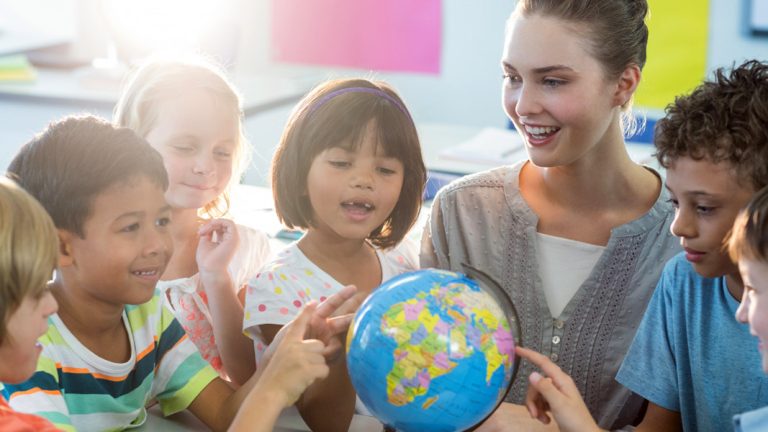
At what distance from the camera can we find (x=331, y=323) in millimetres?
1546

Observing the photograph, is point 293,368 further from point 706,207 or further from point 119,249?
point 706,207

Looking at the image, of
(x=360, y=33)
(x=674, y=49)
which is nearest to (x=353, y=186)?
(x=674, y=49)

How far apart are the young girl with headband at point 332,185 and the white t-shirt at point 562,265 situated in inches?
11.8

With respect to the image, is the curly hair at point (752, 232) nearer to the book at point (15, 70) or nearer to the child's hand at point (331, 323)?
the child's hand at point (331, 323)

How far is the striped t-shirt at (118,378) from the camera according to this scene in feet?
4.72

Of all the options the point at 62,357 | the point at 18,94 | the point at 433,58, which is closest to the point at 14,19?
the point at 18,94

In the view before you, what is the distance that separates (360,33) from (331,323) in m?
3.26

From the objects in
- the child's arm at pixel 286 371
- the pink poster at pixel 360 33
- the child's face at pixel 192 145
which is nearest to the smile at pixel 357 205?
the child's arm at pixel 286 371

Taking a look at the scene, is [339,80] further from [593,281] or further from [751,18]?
[751,18]

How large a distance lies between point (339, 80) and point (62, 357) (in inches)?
30.1

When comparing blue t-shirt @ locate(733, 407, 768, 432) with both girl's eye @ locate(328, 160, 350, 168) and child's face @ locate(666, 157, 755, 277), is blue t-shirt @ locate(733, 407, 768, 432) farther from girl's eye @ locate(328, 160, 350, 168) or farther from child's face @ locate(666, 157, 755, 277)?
girl's eye @ locate(328, 160, 350, 168)

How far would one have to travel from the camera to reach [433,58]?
14.8ft

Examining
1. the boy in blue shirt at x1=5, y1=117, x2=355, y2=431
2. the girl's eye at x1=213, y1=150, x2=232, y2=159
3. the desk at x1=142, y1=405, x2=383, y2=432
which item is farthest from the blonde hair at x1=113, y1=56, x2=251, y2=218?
the desk at x1=142, y1=405, x2=383, y2=432

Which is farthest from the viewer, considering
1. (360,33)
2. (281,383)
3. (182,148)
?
(360,33)
